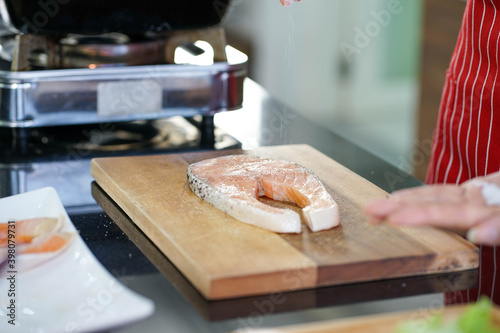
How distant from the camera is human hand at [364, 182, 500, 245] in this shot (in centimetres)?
78

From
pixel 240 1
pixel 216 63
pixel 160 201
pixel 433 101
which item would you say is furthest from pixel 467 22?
pixel 240 1

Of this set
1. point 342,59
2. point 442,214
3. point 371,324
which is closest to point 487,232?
point 442,214

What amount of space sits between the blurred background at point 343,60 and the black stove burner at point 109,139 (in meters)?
2.85

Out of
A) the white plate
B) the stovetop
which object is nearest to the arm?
the white plate

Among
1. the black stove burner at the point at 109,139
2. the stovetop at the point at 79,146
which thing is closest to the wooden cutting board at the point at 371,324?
the stovetop at the point at 79,146

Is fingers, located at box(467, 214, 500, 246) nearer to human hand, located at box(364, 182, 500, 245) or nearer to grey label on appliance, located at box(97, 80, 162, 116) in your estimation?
human hand, located at box(364, 182, 500, 245)

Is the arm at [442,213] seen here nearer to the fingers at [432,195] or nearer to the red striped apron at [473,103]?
the fingers at [432,195]

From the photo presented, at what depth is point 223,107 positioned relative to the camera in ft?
5.26

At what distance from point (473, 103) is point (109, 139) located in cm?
76

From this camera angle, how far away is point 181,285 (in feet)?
3.01

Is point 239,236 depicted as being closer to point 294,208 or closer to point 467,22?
point 294,208

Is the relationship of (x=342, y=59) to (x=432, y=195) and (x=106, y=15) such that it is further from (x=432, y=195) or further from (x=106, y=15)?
(x=432, y=195)

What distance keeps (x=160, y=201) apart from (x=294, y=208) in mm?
202

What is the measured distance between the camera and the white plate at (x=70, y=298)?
30.9 inches
